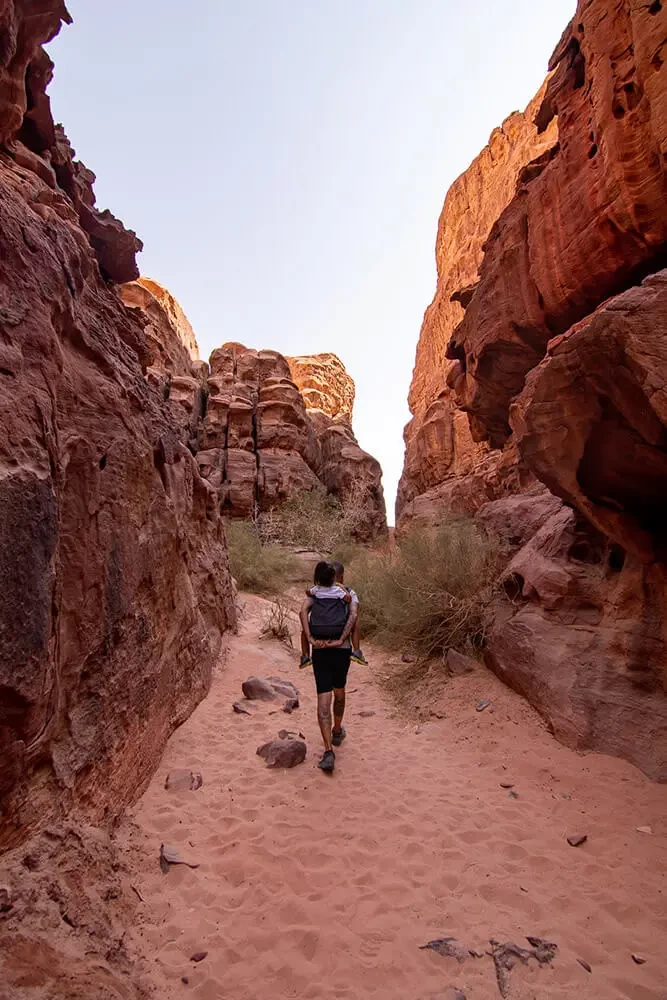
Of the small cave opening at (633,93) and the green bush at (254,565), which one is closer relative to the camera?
the small cave opening at (633,93)

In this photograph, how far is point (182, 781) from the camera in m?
3.82

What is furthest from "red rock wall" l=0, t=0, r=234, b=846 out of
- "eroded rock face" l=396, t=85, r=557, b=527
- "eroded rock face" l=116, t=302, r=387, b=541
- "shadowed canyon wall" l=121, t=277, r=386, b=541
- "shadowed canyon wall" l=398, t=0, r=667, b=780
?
"eroded rock face" l=116, t=302, r=387, b=541

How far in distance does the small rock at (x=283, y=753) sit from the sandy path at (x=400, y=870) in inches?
4.0

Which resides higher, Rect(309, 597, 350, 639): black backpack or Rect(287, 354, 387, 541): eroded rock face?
Rect(287, 354, 387, 541): eroded rock face

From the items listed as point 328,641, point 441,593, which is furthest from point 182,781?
point 441,593

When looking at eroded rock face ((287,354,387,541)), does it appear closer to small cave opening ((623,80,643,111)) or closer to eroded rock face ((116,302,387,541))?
eroded rock face ((116,302,387,541))

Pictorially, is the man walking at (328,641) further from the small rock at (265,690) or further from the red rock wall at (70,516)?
the small rock at (265,690)

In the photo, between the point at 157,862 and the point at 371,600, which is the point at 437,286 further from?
the point at 157,862

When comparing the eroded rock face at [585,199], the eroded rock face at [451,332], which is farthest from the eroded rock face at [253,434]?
the eroded rock face at [585,199]

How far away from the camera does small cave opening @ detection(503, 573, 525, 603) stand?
6289 millimetres

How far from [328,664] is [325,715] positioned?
50cm

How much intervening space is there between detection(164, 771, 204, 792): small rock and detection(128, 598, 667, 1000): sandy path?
69 millimetres

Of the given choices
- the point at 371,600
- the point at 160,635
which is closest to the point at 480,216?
the point at 371,600

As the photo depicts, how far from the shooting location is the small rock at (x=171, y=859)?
292 cm
